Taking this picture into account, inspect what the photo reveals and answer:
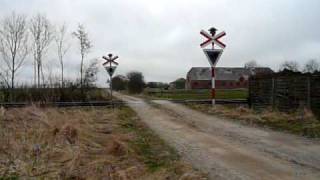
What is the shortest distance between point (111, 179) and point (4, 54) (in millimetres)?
31846

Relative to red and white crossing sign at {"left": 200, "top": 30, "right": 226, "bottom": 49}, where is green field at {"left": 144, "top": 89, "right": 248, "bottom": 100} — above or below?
below

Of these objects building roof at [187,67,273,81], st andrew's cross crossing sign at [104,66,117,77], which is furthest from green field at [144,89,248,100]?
building roof at [187,67,273,81]

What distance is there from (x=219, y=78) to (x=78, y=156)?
115127mm

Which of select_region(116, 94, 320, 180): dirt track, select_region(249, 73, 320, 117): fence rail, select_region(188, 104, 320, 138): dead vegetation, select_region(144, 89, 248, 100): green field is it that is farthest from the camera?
select_region(144, 89, 248, 100): green field

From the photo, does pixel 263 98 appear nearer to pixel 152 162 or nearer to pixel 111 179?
pixel 152 162

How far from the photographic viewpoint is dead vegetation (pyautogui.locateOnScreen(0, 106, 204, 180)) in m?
7.64

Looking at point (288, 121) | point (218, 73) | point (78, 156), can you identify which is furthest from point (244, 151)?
point (218, 73)

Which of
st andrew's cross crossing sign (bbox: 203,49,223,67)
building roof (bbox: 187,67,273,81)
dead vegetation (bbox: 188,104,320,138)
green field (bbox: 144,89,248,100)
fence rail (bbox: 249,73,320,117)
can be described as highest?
building roof (bbox: 187,67,273,81)

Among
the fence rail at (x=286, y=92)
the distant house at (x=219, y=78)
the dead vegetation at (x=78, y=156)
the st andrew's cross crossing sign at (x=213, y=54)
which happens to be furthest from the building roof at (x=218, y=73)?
the dead vegetation at (x=78, y=156)

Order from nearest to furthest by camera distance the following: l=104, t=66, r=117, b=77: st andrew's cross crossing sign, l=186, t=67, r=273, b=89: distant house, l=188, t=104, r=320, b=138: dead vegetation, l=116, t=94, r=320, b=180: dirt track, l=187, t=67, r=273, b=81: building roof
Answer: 1. l=116, t=94, r=320, b=180: dirt track
2. l=188, t=104, r=320, b=138: dead vegetation
3. l=104, t=66, r=117, b=77: st andrew's cross crossing sign
4. l=186, t=67, r=273, b=89: distant house
5. l=187, t=67, r=273, b=81: building roof

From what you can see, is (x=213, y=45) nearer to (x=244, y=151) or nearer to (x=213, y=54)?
(x=213, y=54)

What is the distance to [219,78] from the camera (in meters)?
123

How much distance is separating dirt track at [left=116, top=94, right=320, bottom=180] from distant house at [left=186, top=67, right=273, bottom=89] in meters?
106

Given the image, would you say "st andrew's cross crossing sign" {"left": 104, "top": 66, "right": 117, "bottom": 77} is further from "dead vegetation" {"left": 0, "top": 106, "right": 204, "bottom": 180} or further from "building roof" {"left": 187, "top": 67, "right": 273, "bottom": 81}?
"building roof" {"left": 187, "top": 67, "right": 273, "bottom": 81}
